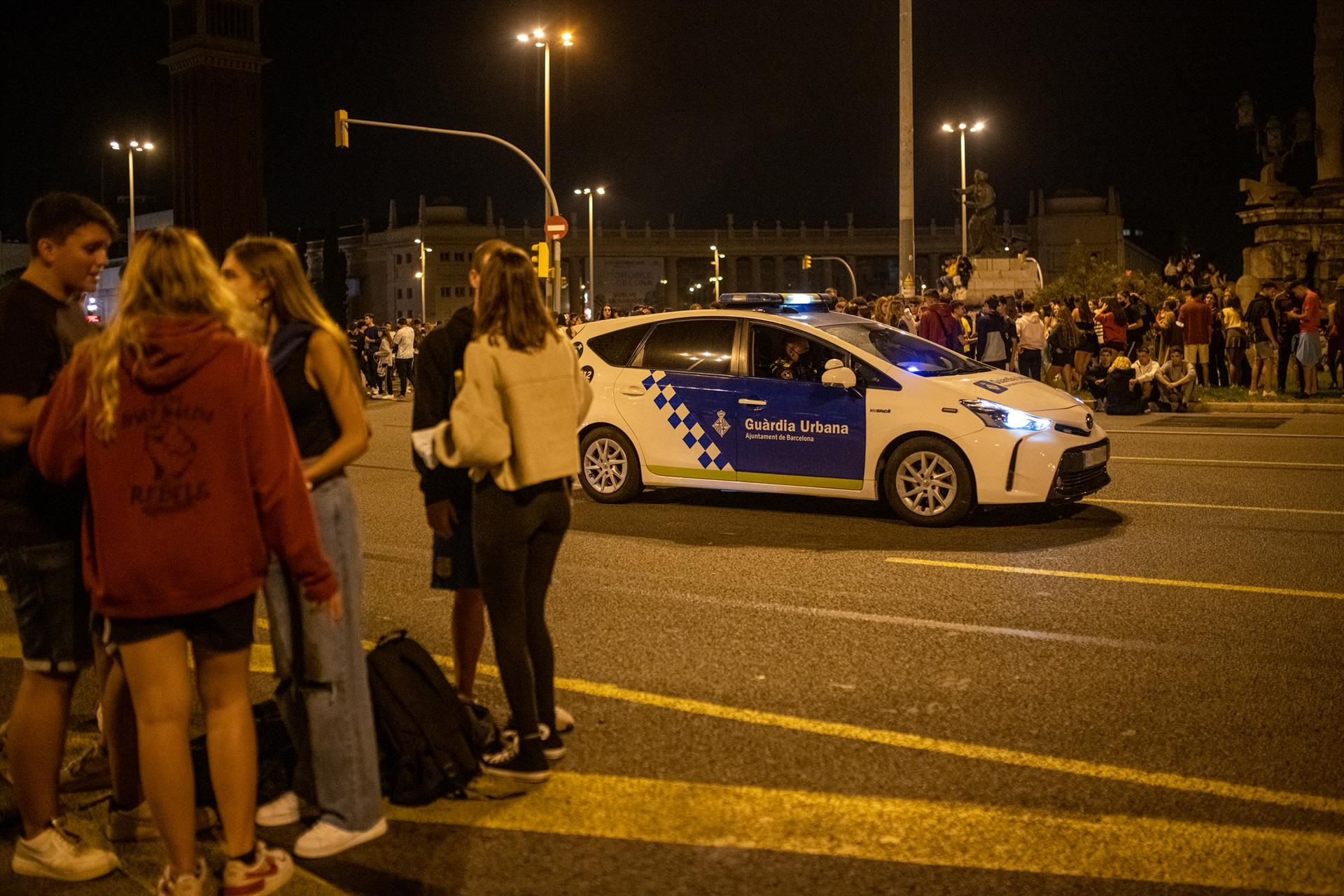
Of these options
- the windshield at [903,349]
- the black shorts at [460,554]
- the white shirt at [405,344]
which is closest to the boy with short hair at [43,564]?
the black shorts at [460,554]

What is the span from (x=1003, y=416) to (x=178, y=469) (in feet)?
22.9

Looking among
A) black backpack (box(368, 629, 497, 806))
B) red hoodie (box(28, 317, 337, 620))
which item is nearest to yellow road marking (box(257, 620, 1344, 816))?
black backpack (box(368, 629, 497, 806))

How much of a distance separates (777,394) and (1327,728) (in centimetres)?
535

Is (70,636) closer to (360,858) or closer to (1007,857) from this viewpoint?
(360,858)

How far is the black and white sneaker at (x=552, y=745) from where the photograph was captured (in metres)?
4.66

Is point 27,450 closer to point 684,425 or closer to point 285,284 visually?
point 285,284

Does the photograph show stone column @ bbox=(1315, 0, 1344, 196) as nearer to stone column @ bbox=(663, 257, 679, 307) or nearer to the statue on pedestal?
the statue on pedestal

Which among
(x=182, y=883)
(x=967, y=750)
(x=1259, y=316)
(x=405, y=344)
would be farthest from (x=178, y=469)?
(x=405, y=344)

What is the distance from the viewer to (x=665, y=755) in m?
4.71

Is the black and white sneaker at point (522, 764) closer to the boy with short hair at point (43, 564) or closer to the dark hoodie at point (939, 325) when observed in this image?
the boy with short hair at point (43, 564)

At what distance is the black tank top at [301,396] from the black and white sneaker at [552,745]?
1.32 metres

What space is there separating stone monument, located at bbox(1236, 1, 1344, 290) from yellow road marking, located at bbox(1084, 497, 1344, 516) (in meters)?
22.7

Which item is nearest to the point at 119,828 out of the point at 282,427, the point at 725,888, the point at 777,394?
the point at 282,427

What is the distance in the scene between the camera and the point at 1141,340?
22.6m
